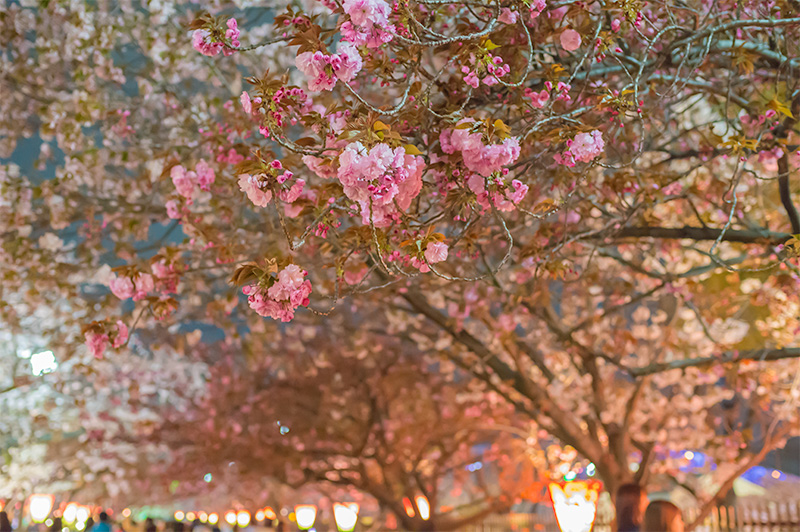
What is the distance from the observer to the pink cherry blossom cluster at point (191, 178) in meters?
3.99

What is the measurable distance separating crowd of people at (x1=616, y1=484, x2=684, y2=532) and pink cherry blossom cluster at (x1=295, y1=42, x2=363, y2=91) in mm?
3403

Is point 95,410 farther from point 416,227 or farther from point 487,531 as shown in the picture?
point 416,227

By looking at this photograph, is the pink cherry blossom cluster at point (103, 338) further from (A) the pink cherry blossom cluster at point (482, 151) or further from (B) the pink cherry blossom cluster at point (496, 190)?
(A) the pink cherry blossom cluster at point (482, 151)

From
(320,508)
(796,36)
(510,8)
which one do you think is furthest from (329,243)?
(320,508)

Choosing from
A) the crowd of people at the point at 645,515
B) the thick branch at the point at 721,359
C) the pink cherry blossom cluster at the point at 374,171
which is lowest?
the crowd of people at the point at 645,515

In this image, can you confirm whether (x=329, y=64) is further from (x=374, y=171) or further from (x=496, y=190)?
(x=496, y=190)

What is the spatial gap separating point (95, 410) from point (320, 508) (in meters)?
13.8

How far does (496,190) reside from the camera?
8.86 ft

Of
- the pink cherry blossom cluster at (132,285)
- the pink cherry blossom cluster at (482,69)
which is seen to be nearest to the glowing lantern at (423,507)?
the pink cherry blossom cluster at (132,285)

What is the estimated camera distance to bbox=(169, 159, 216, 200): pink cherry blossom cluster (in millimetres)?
3990

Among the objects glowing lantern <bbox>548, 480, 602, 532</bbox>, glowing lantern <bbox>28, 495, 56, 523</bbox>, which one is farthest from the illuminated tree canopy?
glowing lantern <bbox>28, 495, 56, 523</bbox>

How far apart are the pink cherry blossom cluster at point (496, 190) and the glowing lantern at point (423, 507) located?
376 inches

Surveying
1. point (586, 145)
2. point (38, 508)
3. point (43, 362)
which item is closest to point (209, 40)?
point (586, 145)

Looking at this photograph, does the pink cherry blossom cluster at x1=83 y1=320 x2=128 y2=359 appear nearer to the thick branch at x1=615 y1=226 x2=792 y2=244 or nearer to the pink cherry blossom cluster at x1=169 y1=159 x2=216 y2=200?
the pink cherry blossom cluster at x1=169 y1=159 x2=216 y2=200
